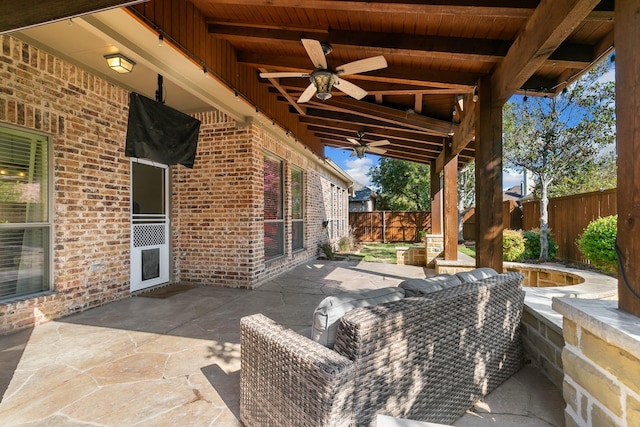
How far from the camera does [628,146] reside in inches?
55.2

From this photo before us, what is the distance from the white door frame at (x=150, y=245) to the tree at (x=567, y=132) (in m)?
8.27

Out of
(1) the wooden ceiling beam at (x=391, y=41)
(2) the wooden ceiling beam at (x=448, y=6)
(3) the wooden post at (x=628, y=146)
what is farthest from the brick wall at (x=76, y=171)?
(3) the wooden post at (x=628, y=146)

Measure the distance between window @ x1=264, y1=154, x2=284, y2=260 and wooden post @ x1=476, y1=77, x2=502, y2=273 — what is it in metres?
3.67

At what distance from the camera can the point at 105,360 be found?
255 centimetres

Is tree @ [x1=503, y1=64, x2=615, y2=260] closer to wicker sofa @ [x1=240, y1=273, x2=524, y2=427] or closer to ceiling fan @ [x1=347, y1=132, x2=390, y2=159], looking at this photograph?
ceiling fan @ [x1=347, y1=132, x2=390, y2=159]

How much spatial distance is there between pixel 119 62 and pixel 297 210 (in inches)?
189

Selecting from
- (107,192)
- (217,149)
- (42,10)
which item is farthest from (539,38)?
(107,192)

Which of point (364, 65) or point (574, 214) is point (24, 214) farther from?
point (574, 214)

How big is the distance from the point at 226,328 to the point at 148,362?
85cm

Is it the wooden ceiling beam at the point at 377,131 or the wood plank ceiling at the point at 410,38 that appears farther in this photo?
the wooden ceiling beam at the point at 377,131

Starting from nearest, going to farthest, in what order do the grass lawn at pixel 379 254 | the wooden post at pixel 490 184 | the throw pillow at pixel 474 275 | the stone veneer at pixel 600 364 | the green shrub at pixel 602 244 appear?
the stone veneer at pixel 600 364, the throw pillow at pixel 474 275, the wooden post at pixel 490 184, the green shrub at pixel 602 244, the grass lawn at pixel 379 254

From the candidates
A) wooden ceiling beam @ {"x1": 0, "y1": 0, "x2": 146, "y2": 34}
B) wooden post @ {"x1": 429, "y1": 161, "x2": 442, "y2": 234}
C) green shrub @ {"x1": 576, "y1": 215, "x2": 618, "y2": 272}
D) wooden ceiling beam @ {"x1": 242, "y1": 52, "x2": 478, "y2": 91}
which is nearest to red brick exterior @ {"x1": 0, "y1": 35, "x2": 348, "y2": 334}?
wooden ceiling beam @ {"x1": 242, "y1": 52, "x2": 478, "y2": 91}

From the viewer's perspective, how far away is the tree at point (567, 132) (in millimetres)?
7664

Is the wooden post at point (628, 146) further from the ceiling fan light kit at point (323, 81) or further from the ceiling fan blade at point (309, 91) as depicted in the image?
the ceiling fan blade at point (309, 91)
